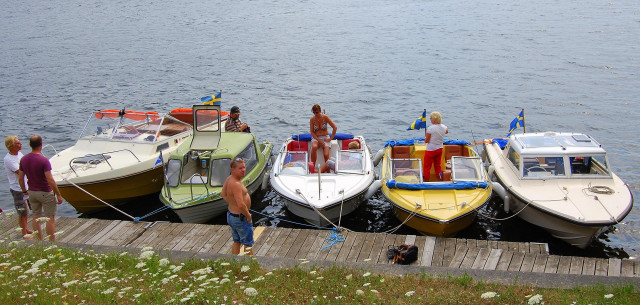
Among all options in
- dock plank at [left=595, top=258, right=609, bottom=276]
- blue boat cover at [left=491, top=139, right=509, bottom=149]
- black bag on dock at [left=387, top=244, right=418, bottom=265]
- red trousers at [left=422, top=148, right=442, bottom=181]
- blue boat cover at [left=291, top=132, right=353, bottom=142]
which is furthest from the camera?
blue boat cover at [left=491, top=139, right=509, bottom=149]

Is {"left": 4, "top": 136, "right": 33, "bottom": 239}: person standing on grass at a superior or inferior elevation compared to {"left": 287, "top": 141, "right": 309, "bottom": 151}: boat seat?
superior

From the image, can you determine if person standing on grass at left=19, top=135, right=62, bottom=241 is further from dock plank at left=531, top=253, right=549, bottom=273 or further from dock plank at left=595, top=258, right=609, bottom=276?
dock plank at left=595, top=258, right=609, bottom=276

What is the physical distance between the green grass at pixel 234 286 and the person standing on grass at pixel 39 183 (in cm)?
172

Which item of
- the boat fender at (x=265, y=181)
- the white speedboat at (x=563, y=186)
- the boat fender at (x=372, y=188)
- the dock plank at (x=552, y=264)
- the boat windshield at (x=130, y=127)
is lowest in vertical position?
the boat fender at (x=265, y=181)

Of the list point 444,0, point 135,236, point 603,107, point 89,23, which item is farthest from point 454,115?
point 89,23

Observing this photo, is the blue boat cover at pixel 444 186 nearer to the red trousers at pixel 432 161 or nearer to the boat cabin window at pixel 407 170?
the boat cabin window at pixel 407 170

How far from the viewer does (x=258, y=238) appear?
Answer: 1252 centimetres

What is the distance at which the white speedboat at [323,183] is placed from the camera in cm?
1396

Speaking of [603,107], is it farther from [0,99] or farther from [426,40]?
[0,99]

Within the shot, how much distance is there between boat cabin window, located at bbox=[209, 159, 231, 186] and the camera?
14922 millimetres

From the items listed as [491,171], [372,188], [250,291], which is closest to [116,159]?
[372,188]

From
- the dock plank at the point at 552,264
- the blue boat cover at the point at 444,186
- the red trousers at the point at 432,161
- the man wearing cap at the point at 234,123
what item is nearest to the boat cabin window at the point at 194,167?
the man wearing cap at the point at 234,123

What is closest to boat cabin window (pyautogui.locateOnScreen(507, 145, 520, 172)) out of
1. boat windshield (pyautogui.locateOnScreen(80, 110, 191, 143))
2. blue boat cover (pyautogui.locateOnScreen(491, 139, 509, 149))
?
blue boat cover (pyautogui.locateOnScreen(491, 139, 509, 149))

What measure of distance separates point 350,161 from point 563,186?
5340 mm
